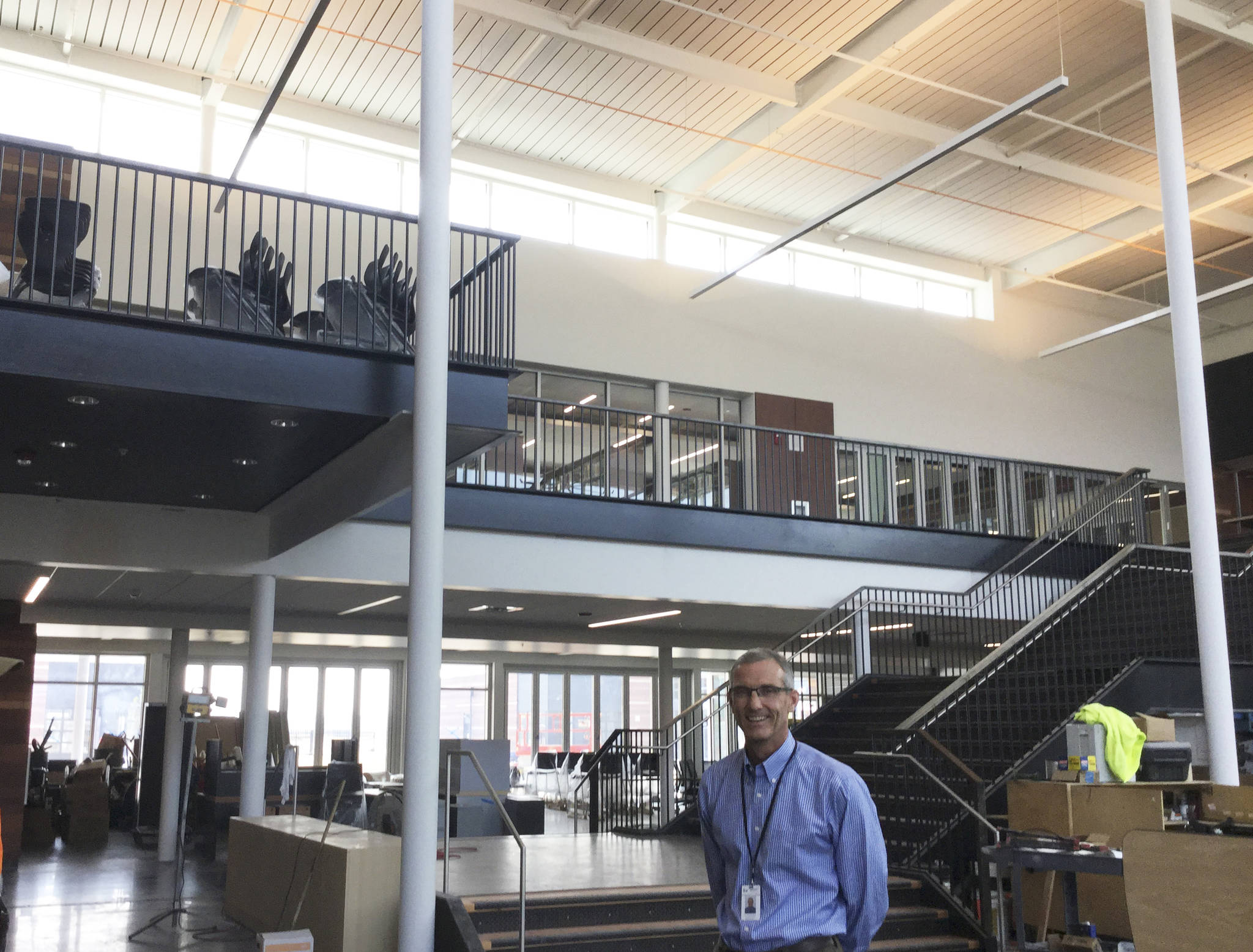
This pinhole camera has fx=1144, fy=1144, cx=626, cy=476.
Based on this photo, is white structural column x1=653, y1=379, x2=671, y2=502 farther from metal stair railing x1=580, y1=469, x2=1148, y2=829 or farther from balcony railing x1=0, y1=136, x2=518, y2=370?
balcony railing x1=0, y1=136, x2=518, y2=370

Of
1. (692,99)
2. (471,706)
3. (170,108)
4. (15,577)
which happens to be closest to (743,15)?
(692,99)

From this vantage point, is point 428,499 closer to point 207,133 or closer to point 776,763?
point 776,763

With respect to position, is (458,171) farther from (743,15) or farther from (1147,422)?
(1147,422)

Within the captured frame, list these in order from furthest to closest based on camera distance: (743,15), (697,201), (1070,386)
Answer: (1070,386)
(697,201)
(743,15)

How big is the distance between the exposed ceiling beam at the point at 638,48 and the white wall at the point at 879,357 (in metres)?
3.50

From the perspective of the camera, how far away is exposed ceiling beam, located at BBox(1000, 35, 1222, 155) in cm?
1350

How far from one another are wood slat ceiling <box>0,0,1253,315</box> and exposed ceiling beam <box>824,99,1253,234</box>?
215 millimetres

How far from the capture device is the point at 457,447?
8023 millimetres

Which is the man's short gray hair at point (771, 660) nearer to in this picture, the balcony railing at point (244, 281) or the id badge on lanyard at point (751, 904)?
the id badge on lanyard at point (751, 904)

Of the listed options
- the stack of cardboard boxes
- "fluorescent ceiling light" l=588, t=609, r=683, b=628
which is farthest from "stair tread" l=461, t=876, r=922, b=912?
the stack of cardboard boxes

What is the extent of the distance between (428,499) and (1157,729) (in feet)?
21.9

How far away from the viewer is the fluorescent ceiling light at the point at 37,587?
11.9 m

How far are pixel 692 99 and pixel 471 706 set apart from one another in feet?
46.5

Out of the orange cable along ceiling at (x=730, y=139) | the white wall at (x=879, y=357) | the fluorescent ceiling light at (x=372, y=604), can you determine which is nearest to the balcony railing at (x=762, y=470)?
the white wall at (x=879, y=357)
